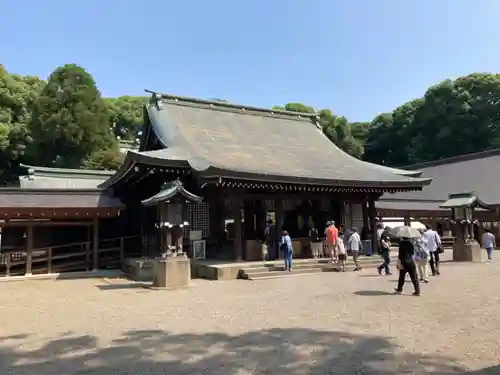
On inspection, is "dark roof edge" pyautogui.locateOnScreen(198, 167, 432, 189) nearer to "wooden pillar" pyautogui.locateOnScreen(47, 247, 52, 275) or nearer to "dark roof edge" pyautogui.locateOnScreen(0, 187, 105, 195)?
"dark roof edge" pyautogui.locateOnScreen(0, 187, 105, 195)

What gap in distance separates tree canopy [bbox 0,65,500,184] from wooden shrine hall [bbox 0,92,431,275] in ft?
44.6

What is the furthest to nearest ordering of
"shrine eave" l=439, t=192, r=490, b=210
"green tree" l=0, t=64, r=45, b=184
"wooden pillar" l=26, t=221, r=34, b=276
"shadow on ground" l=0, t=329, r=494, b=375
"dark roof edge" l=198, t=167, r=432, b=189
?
1. "green tree" l=0, t=64, r=45, b=184
2. "shrine eave" l=439, t=192, r=490, b=210
3. "wooden pillar" l=26, t=221, r=34, b=276
4. "dark roof edge" l=198, t=167, r=432, b=189
5. "shadow on ground" l=0, t=329, r=494, b=375

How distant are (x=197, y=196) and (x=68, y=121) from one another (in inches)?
838

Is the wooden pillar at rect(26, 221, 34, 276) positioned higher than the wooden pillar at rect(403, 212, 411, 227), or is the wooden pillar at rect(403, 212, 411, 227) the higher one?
the wooden pillar at rect(403, 212, 411, 227)

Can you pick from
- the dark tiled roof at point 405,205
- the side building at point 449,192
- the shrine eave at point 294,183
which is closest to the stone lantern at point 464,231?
the shrine eave at point 294,183

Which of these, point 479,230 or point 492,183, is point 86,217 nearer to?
point 479,230

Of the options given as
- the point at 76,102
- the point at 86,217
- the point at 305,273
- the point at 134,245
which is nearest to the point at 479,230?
the point at 305,273

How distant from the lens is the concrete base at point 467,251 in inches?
683

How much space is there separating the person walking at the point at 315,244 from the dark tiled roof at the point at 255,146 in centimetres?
252

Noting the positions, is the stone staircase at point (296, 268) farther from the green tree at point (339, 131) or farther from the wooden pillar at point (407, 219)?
the green tree at point (339, 131)

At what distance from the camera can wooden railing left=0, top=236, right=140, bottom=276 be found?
49.9 ft

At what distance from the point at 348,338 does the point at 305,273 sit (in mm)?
8256

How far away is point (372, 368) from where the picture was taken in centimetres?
493

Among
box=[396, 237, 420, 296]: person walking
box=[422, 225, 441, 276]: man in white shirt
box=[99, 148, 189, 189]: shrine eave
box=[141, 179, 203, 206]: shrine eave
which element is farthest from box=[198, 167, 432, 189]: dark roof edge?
box=[396, 237, 420, 296]: person walking
